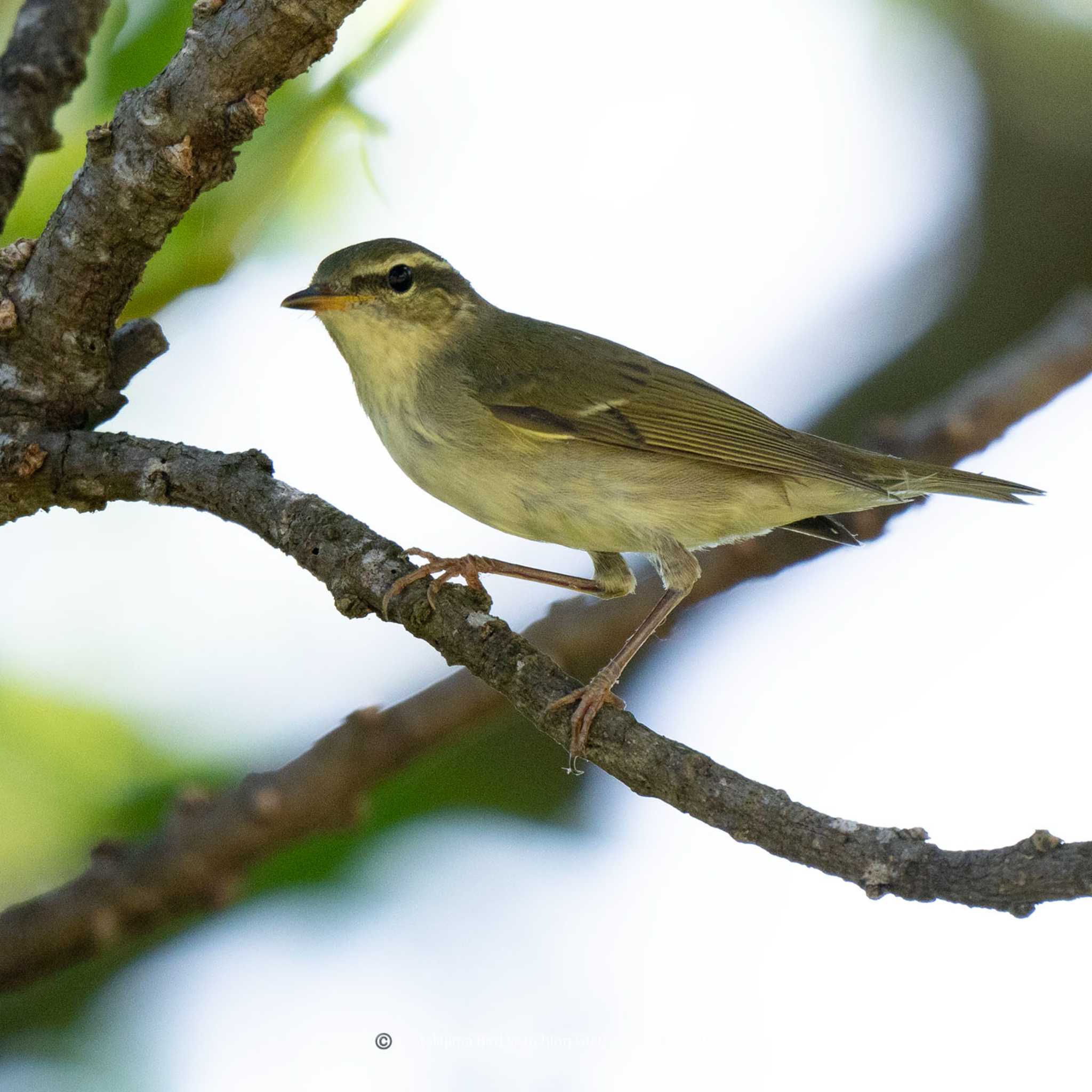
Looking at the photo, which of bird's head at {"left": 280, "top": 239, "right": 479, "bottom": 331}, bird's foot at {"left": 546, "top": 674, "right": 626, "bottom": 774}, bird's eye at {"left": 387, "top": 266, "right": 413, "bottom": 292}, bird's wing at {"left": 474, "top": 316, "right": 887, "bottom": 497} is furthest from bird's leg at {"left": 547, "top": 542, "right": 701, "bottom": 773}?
bird's eye at {"left": 387, "top": 266, "right": 413, "bottom": 292}

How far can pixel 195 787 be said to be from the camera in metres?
3.94

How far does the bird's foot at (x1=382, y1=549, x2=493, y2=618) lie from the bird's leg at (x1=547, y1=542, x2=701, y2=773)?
0.42m

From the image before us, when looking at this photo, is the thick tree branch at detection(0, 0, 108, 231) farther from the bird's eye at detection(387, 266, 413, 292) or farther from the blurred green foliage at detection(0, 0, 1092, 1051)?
the bird's eye at detection(387, 266, 413, 292)

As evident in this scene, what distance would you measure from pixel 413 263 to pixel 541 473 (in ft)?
3.56

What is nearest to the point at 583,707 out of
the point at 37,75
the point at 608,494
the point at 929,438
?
the point at 608,494

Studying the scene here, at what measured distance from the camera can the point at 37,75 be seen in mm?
3980

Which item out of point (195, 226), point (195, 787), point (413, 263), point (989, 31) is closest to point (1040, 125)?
point (989, 31)

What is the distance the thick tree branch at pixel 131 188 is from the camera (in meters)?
2.88

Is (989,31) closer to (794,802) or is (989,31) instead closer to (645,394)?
(645,394)

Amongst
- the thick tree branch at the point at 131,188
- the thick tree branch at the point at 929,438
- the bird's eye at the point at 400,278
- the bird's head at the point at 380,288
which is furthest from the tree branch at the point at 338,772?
the bird's eye at the point at 400,278

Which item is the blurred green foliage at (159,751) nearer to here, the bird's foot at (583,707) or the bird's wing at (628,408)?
the bird's wing at (628,408)

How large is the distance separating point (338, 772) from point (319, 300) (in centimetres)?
169

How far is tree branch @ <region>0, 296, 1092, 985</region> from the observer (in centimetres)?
228

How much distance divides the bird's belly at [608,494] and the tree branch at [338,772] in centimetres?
67
